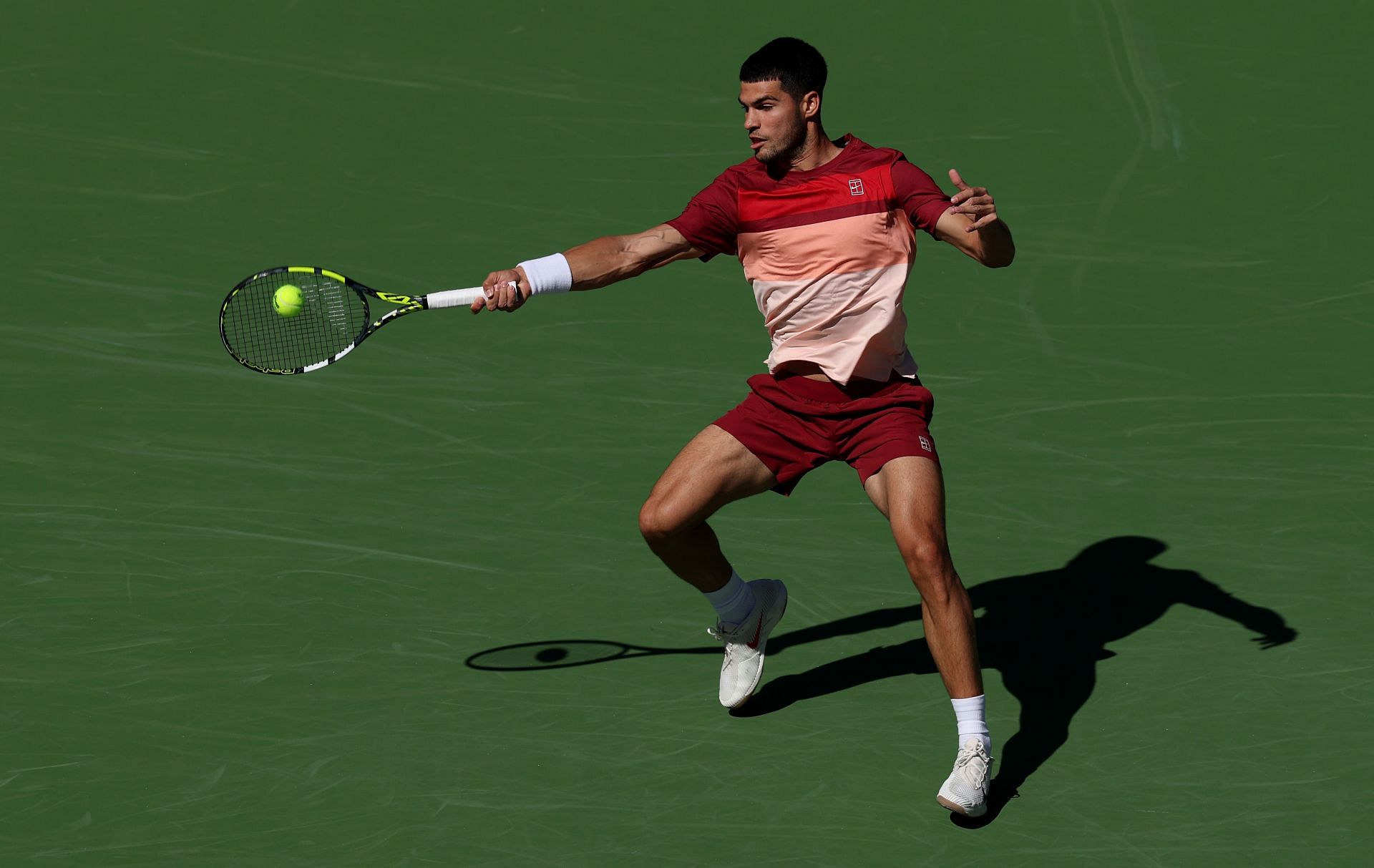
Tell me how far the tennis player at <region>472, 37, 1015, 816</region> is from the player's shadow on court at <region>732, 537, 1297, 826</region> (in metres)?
0.35

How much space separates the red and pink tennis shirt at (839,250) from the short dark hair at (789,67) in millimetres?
274

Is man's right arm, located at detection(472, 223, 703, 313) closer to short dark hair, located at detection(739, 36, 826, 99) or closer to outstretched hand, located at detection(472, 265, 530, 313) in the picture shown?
outstretched hand, located at detection(472, 265, 530, 313)

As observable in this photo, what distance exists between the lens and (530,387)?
34.3ft

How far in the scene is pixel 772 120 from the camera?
7551mm

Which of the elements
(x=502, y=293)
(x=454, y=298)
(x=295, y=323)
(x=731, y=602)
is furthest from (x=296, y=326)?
(x=731, y=602)

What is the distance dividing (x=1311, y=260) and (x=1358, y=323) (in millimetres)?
513

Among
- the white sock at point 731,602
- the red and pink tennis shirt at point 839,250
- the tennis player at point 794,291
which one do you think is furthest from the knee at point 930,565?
the white sock at point 731,602

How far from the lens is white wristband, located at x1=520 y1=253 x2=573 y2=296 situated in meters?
7.60

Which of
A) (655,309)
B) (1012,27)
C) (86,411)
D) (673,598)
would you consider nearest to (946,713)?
(673,598)

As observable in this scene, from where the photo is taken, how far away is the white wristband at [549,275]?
760 centimetres

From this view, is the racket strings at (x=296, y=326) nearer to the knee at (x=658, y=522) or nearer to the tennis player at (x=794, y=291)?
the tennis player at (x=794, y=291)

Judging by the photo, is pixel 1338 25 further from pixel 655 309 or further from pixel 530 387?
pixel 530 387

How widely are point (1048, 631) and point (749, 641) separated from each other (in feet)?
3.87

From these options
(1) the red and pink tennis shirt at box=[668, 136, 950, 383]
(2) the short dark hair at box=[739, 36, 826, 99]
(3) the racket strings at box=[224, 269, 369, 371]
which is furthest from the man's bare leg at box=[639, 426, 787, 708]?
(3) the racket strings at box=[224, 269, 369, 371]
